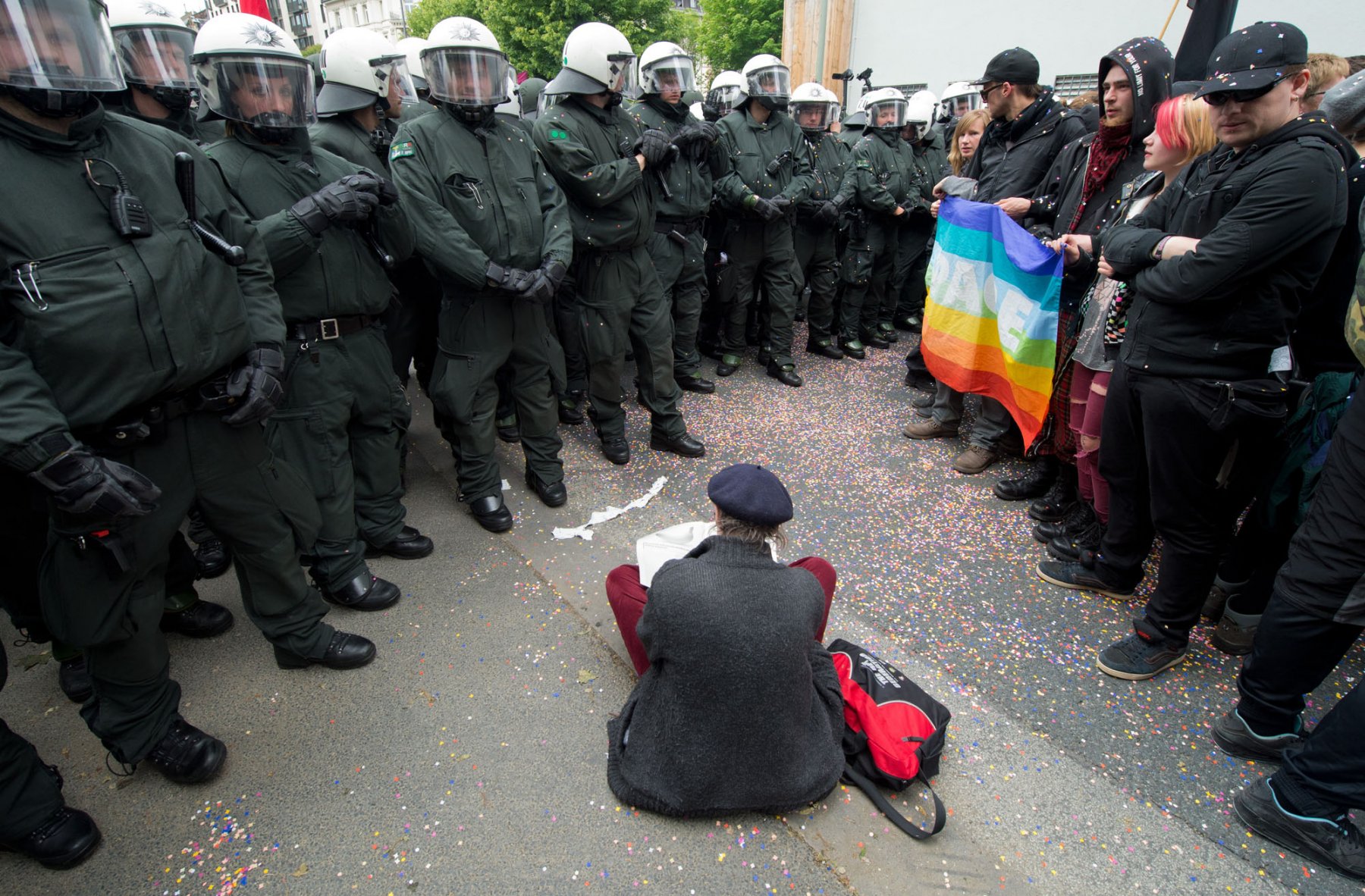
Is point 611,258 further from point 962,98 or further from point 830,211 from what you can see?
point 962,98

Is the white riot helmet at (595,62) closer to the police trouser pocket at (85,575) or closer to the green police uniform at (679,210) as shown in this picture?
the green police uniform at (679,210)

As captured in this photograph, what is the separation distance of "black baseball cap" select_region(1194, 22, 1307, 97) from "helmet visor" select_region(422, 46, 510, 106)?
2718 millimetres

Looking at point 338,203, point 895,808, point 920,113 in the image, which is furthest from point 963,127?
point 895,808

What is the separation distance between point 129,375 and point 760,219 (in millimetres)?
4337

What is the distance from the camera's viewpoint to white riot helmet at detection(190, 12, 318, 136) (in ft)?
8.19

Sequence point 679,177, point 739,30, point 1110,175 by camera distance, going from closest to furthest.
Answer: point 1110,175, point 679,177, point 739,30

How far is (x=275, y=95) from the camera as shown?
101 inches

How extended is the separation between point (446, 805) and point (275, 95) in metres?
2.55

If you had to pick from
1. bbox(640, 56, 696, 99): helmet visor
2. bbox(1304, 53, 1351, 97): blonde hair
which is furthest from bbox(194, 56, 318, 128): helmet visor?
bbox(1304, 53, 1351, 97): blonde hair

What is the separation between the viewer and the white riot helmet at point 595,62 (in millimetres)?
3789

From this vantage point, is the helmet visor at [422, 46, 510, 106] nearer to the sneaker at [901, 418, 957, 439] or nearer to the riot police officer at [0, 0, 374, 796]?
the riot police officer at [0, 0, 374, 796]

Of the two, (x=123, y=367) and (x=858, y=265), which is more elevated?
(x=123, y=367)

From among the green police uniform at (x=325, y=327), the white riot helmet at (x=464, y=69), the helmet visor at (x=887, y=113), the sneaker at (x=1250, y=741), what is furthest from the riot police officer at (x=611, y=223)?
the sneaker at (x=1250, y=741)

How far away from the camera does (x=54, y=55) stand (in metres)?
1.68
